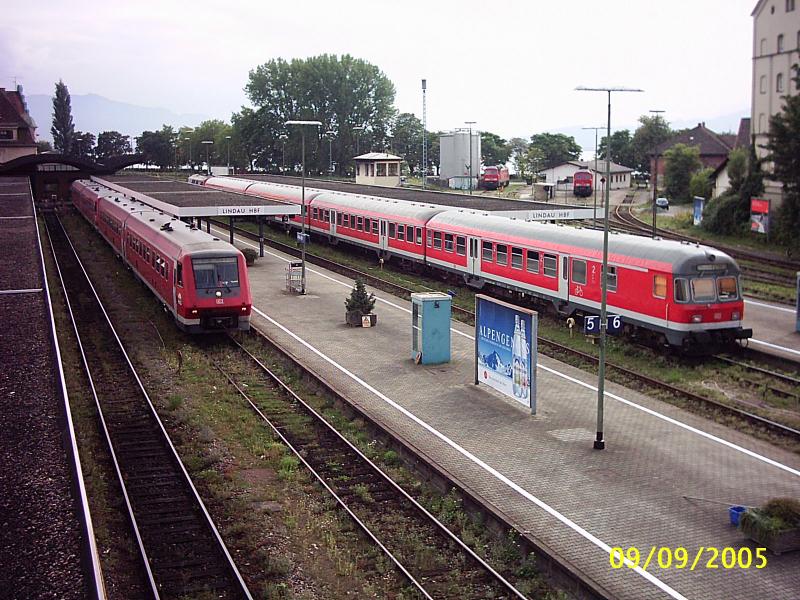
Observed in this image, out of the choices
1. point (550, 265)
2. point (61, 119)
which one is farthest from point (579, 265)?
point (61, 119)

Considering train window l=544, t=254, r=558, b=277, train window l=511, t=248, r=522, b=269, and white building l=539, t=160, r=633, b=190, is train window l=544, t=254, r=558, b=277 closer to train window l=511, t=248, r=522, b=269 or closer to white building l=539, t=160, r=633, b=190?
train window l=511, t=248, r=522, b=269

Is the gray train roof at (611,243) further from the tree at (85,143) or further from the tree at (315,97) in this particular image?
the tree at (85,143)

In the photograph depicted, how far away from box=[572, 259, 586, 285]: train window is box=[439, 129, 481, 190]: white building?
255 feet

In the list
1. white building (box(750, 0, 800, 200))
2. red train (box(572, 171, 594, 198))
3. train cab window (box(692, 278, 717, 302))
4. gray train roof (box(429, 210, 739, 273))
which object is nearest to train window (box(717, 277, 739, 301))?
train cab window (box(692, 278, 717, 302))

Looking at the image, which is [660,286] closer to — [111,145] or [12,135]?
[12,135]

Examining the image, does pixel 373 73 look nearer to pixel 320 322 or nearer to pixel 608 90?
pixel 320 322

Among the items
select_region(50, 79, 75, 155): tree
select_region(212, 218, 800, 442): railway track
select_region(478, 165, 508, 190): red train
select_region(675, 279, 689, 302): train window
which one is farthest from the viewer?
select_region(50, 79, 75, 155): tree

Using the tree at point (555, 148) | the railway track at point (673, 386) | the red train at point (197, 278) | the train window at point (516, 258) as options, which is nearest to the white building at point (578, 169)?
the tree at point (555, 148)

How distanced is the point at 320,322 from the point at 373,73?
104899mm

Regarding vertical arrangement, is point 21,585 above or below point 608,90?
below

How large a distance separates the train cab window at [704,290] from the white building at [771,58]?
31718 mm

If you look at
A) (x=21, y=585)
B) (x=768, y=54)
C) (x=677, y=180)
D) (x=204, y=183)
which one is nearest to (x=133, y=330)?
(x=21, y=585)

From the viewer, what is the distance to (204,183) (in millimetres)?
80812

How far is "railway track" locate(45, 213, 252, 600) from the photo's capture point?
12913mm
